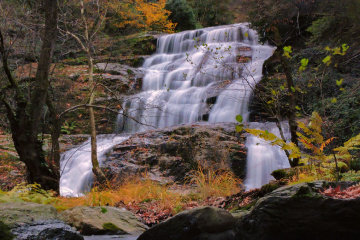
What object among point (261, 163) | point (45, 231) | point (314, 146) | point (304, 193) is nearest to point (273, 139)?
→ point (314, 146)

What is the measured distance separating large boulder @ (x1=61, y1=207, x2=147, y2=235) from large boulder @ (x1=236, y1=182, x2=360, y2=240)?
7.76ft

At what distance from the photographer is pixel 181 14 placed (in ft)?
89.3

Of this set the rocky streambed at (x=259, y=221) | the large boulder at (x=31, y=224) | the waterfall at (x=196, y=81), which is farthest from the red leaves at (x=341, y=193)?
the waterfall at (x=196, y=81)

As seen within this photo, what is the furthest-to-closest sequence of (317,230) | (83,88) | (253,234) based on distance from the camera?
(83,88) < (253,234) < (317,230)

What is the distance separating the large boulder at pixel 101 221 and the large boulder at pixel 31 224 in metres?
1.04

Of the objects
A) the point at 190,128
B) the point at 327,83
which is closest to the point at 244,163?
the point at 190,128

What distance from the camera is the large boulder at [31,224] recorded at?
3.01 metres

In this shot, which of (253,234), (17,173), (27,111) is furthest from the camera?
(17,173)

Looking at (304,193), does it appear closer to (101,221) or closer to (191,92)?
(101,221)

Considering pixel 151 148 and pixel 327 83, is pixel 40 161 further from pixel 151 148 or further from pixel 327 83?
pixel 327 83

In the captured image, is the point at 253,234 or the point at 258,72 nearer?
the point at 253,234

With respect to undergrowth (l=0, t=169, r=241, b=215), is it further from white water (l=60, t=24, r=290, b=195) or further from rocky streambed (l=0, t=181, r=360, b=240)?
rocky streambed (l=0, t=181, r=360, b=240)

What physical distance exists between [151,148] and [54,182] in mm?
3880

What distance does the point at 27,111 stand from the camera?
5.75m
